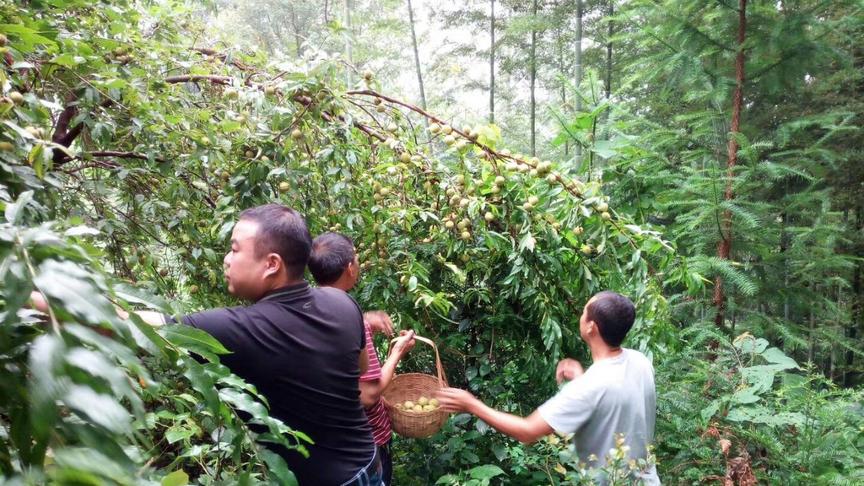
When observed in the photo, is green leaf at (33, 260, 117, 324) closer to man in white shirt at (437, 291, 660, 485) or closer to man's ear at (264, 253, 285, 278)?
man's ear at (264, 253, 285, 278)

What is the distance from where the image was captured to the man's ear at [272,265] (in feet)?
4.57

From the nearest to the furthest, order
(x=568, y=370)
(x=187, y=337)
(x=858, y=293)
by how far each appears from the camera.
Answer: (x=187, y=337) → (x=568, y=370) → (x=858, y=293)

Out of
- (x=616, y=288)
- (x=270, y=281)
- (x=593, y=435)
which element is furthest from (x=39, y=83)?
(x=616, y=288)

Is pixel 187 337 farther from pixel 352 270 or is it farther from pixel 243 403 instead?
pixel 352 270

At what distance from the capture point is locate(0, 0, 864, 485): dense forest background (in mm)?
900

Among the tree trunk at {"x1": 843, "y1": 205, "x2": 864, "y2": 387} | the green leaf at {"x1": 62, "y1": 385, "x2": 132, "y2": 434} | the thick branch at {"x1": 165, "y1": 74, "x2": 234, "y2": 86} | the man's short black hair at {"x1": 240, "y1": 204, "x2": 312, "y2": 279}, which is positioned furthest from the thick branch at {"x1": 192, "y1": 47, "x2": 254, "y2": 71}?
the tree trunk at {"x1": 843, "y1": 205, "x2": 864, "y2": 387}

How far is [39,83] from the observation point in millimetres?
1700

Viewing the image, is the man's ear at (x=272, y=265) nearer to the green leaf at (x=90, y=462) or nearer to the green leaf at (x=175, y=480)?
the green leaf at (x=175, y=480)

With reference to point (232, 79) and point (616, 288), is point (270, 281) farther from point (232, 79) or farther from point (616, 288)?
point (616, 288)

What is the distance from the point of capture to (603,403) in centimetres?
174

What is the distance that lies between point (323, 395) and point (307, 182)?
3.12 feet

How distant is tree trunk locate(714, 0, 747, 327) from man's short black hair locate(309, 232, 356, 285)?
2466mm

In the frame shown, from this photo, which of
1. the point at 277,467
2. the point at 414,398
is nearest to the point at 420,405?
the point at 414,398

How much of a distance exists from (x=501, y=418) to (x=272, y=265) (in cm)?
94
